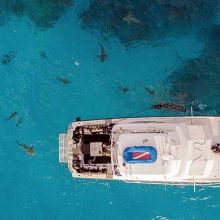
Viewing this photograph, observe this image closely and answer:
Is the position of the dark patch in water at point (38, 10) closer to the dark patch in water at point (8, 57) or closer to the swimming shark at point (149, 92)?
the dark patch in water at point (8, 57)

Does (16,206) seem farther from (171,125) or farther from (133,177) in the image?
(171,125)

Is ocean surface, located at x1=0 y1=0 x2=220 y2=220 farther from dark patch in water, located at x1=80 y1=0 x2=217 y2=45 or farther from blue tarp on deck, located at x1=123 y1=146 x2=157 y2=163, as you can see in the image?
blue tarp on deck, located at x1=123 y1=146 x2=157 y2=163

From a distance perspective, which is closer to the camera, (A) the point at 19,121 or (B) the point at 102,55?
(B) the point at 102,55

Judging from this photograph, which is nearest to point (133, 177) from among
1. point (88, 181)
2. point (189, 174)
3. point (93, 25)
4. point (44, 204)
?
point (189, 174)

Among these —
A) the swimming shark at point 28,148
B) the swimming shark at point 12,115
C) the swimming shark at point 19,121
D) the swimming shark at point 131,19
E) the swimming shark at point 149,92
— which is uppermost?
the swimming shark at point 131,19

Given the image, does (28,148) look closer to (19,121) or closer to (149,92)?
(19,121)

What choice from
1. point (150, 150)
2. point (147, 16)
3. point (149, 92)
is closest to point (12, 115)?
point (149, 92)

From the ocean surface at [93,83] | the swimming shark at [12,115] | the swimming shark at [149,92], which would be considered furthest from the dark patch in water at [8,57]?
the swimming shark at [149,92]

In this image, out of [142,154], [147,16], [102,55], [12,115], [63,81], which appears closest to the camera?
[142,154]
